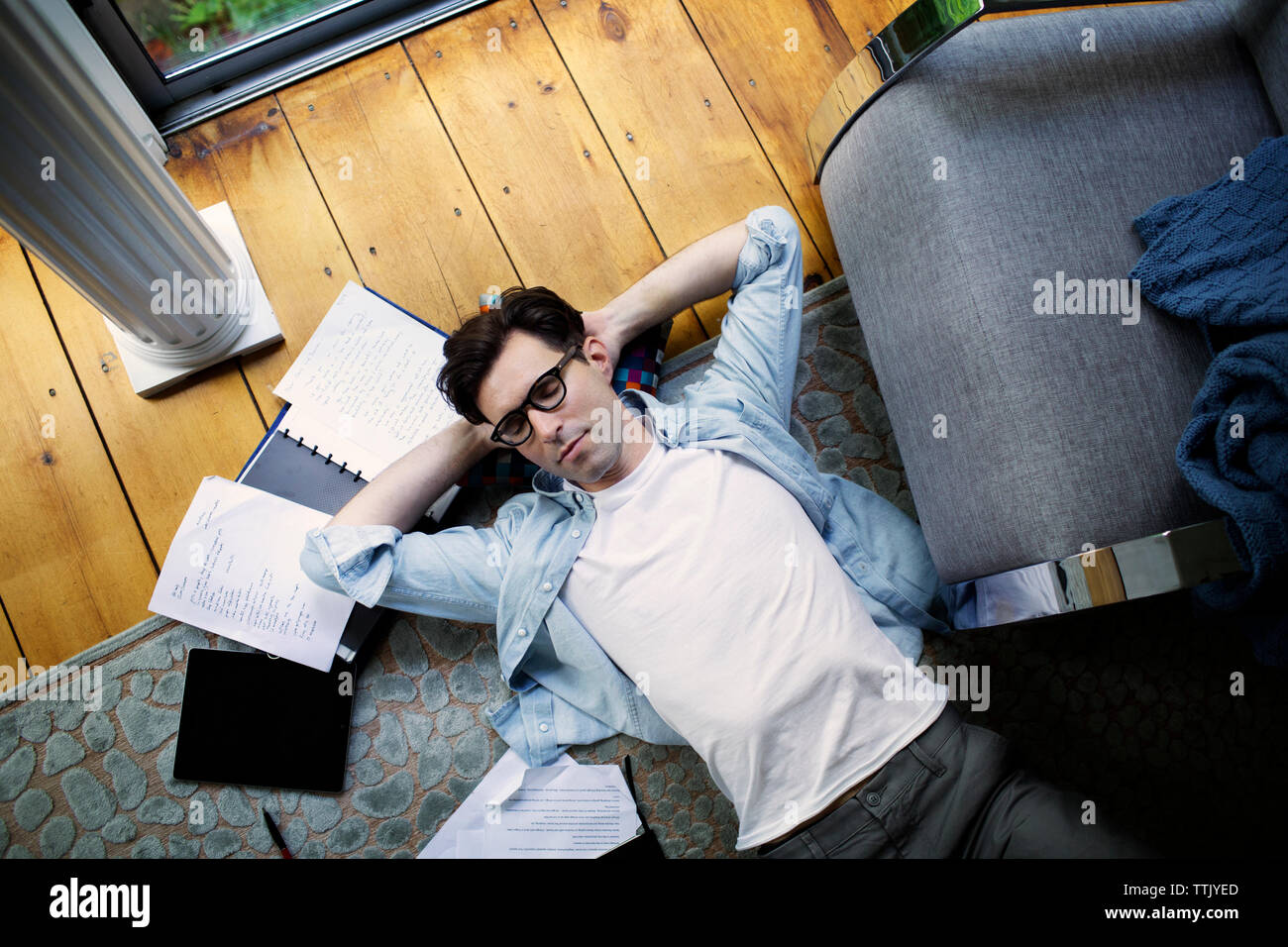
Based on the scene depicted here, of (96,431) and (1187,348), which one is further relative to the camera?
(96,431)

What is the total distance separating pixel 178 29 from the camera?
1.62 meters

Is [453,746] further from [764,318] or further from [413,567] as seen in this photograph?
[764,318]

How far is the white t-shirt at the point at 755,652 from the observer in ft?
3.69

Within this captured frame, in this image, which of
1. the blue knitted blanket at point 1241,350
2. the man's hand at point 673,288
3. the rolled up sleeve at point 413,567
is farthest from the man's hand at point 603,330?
the blue knitted blanket at point 1241,350

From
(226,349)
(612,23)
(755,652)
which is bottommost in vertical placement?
A: (755,652)

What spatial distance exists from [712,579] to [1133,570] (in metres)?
0.57

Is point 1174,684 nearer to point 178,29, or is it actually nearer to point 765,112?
point 765,112

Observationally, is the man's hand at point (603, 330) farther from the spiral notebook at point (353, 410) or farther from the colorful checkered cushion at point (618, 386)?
the spiral notebook at point (353, 410)

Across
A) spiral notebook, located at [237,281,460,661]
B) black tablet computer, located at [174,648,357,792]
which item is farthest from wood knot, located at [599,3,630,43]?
black tablet computer, located at [174,648,357,792]

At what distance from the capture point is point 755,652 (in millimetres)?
1128

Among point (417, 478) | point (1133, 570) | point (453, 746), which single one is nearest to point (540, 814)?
point (453, 746)

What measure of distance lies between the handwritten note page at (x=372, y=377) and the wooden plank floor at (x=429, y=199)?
0.32ft

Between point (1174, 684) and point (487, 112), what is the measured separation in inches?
70.2
